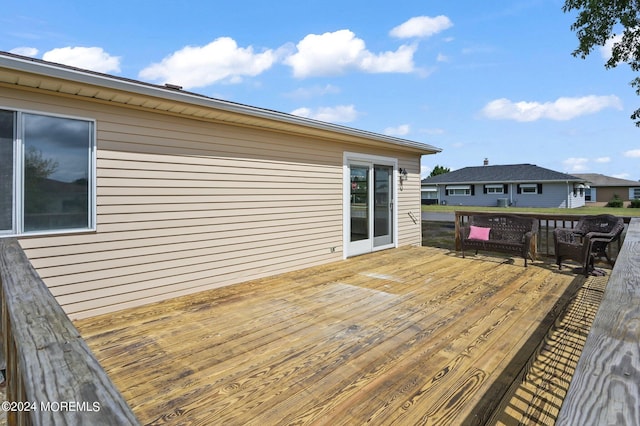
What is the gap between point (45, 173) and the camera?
10.9 feet

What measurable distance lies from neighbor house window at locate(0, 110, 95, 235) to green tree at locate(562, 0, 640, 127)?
1099 cm

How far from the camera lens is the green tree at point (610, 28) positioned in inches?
318

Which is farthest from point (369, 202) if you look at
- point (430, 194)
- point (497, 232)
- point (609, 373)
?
point (430, 194)

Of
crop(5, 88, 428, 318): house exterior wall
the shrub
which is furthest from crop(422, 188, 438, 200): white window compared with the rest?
crop(5, 88, 428, 318): house exterior wall

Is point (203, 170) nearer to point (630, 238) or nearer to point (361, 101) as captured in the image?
point (630, 238)

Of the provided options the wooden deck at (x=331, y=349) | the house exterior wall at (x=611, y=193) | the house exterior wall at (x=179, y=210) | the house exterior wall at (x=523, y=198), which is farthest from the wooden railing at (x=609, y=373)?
the house exterior wall at (x=611, y=193)

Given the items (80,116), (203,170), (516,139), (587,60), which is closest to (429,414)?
(203,170)

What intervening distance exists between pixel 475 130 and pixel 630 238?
1355cm

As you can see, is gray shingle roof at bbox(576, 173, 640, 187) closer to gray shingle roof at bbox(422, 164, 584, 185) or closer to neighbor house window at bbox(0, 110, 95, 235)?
gray shingle roof at bbox(422, 164, 584, 185)

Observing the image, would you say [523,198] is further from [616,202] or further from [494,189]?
[616,202]

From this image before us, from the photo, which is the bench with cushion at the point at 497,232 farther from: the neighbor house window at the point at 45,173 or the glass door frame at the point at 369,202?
the neighbor house window at the point at 45,173

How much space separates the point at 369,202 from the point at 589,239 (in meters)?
3.64

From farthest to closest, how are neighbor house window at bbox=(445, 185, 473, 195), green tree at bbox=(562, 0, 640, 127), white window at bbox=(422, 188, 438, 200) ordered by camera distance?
white window at bbox=(422, 188, 438, 200) → neighbor house window at bbox=(445, 185, 473, 195) → green tree at bbox=(562, 0, 640, 127)

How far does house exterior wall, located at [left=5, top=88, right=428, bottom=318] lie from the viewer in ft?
11.6
